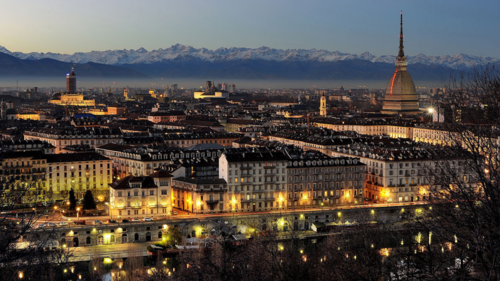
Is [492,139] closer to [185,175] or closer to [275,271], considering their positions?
[275,271]

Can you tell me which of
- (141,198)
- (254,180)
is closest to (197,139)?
(254,180)

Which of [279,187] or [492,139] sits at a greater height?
[492,139]

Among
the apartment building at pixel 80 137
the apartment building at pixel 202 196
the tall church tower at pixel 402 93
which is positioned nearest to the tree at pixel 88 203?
the apartment building at pixel 202 196

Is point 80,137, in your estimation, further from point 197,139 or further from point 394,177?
point 394,177

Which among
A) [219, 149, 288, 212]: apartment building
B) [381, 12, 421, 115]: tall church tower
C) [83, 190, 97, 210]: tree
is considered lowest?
[83, 190, 97, 210]: tree

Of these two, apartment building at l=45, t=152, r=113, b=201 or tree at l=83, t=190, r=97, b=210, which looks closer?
tree at l=83, t=190, r=97, b=210

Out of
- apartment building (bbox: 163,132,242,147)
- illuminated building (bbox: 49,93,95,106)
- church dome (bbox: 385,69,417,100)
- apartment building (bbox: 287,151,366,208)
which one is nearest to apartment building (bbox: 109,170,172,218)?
apartment building (bbox: 287,151,366,208)

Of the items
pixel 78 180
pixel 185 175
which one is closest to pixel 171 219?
pixel 185 175

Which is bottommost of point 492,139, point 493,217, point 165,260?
point 165,260

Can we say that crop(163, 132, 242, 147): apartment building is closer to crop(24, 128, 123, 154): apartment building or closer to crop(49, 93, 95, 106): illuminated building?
crop(24, 128, 123, 154): apartment building
